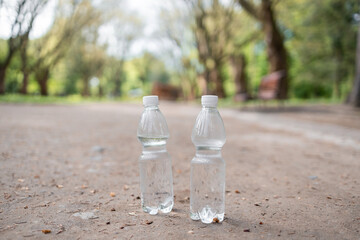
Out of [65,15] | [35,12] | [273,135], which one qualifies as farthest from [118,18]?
[273,135]

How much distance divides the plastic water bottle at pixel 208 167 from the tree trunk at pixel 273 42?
13.7m

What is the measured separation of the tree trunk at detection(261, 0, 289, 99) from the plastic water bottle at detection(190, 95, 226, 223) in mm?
13681

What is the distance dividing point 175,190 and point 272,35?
14.3m

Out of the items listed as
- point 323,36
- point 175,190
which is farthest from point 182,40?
point 175,190

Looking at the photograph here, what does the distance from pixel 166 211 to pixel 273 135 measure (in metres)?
4.83

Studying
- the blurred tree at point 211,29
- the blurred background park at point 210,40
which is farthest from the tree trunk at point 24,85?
the blurred tree at point 211,29

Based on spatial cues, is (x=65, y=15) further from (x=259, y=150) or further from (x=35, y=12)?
(x=259, y=150)

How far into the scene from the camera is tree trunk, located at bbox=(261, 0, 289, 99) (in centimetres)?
1516

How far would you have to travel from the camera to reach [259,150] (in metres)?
5.03

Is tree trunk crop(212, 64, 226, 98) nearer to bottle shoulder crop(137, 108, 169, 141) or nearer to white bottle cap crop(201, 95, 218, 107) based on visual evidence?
bottle shoulder crop(137, 108, 169, 141)

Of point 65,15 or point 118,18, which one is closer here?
point 65,15

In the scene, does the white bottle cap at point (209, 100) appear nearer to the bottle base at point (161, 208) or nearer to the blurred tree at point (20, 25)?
the bottle base at point (161, 208)

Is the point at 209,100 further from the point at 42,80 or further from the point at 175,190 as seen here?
the point at 42,80

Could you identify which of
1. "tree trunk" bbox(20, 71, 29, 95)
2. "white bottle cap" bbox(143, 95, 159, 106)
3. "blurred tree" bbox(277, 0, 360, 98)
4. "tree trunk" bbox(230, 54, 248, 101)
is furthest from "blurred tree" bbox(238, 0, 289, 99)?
"tree trunk" bbox(20, 71, 29, 95)
